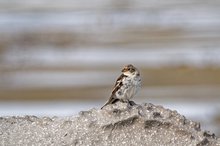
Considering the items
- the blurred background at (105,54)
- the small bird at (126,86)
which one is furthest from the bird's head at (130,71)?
the blurred background at (105,54)

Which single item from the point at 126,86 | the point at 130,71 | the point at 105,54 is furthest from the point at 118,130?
the point at 105,54

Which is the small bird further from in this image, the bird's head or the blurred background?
the blurred background

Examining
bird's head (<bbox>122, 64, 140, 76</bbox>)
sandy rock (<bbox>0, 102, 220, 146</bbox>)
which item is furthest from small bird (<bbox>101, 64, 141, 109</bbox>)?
sandy rock (<bbox>0, 102, 220, 146</bbox>)

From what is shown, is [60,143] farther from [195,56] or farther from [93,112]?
[195,56]

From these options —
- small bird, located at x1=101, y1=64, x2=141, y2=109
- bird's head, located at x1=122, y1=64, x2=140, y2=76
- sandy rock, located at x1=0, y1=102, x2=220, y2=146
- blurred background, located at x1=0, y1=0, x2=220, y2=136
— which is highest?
blurred background, located at x1=0, y1=0, x2=220, y2=136

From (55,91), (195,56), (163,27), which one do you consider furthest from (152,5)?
(55,91)

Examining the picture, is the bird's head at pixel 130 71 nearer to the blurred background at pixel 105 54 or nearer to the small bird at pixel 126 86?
the small bird at pixel 126 86

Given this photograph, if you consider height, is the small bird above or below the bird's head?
below
